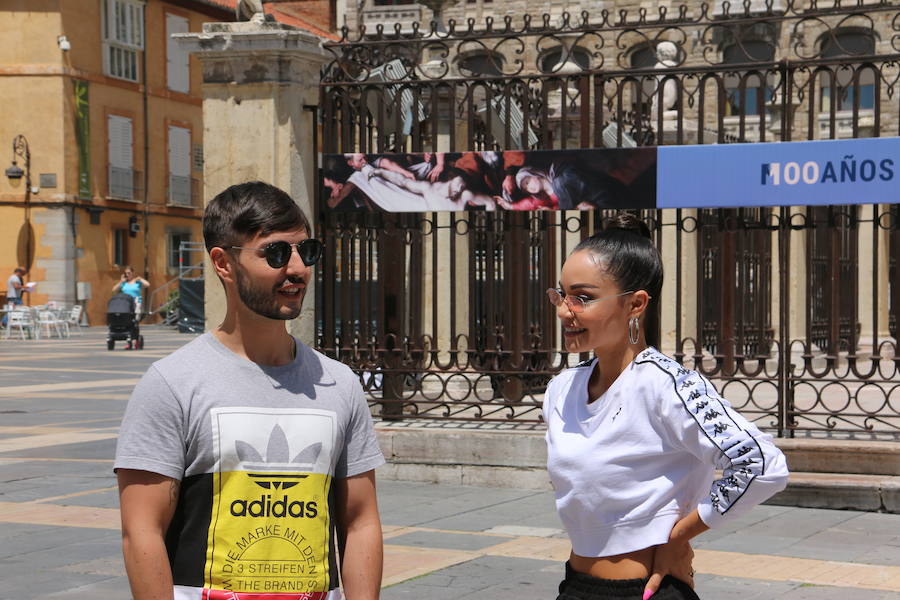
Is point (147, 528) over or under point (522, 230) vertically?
under

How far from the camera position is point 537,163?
33.1 ft

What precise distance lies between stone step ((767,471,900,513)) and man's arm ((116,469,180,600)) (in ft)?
22.0

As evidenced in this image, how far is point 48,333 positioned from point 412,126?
87.0 feet

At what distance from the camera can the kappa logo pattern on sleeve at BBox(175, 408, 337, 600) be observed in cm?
307

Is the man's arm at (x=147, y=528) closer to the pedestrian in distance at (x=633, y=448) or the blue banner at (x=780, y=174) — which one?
the pedestrian in distance at (x=633, y=448)

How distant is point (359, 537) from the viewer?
10.8ft

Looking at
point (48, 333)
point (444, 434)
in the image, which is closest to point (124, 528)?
point (444, 434)

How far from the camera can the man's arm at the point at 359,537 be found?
324 cm

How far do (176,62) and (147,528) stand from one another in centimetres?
4768

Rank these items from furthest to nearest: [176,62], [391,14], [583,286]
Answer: [176,62] < [391,14] < [583,286]

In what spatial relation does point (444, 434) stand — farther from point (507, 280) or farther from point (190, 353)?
point (190, 353)

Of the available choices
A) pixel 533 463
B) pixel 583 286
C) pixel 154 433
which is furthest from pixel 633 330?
pixel 533 463

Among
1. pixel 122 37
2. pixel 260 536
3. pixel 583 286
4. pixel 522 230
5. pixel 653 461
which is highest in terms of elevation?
pixel 122 37

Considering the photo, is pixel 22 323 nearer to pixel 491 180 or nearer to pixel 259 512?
pixel 491 180
